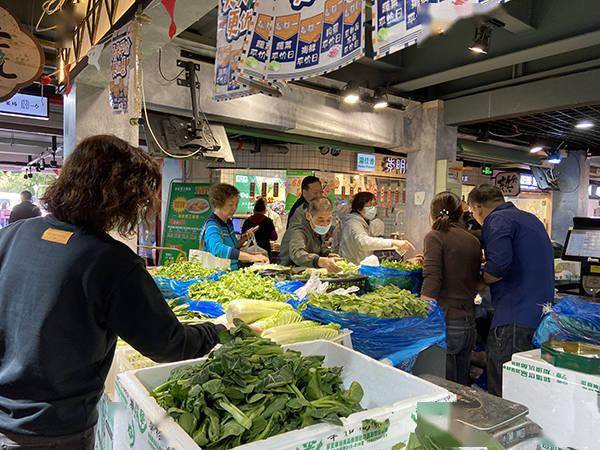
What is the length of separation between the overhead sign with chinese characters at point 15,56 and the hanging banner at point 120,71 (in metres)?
1.00

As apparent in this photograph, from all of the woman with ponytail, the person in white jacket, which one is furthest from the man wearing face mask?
the woman with ponytail

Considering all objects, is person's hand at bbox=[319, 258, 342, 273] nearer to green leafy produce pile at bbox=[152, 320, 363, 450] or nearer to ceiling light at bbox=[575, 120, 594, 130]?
green leafy produce pile at bbox=[152, 320, 363, 450]

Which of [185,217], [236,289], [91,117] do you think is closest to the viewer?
[236,289]

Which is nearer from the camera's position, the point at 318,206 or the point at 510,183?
the point at 318,206

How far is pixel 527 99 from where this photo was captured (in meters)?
6.55

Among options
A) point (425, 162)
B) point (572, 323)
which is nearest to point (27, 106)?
point (425, 162)

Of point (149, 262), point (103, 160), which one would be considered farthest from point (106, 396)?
point (149, 262)

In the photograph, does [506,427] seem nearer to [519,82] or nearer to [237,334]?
[237,334]

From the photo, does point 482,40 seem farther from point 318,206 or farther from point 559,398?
point 559,398

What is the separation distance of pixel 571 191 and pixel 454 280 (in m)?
11.5

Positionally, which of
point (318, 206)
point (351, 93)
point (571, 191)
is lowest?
point (318, 206)

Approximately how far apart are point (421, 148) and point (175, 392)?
23.6 ft

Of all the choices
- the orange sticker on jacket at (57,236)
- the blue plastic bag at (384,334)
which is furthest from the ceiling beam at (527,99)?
the orange sticker on jacket at (57,236)

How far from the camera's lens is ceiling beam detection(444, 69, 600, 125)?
6.02 metres
